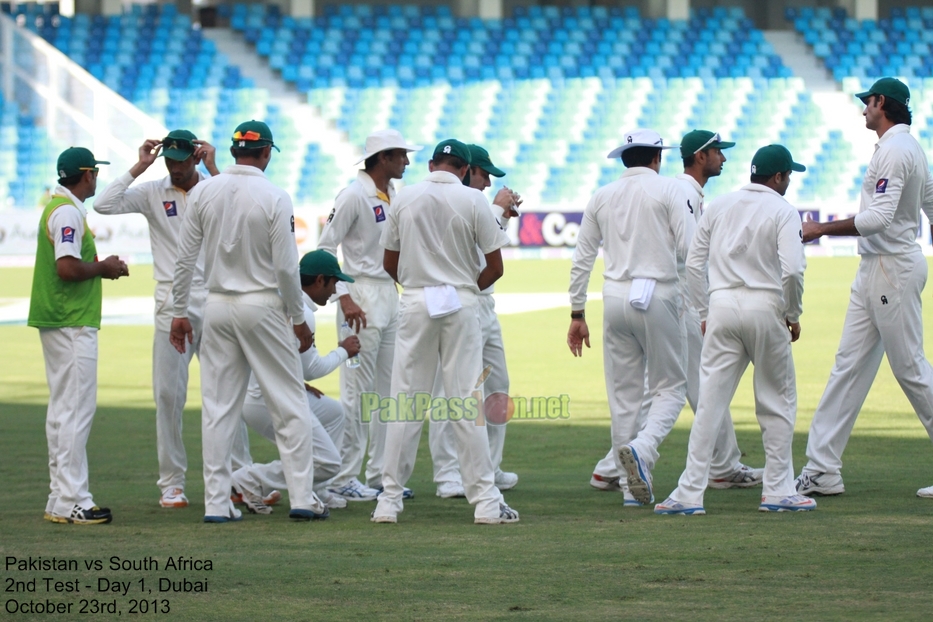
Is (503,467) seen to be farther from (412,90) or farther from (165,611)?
(412,90)

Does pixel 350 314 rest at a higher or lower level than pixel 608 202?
lower

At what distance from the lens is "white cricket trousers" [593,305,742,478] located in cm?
800

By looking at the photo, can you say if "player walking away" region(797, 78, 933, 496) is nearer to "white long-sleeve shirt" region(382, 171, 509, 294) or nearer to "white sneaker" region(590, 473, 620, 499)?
"white sneaker" region(590, 473, 620, 499)

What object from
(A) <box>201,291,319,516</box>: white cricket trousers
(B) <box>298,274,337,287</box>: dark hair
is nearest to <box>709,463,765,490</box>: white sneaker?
(A) <box>201,291,319,516</box>: white cricket trousers

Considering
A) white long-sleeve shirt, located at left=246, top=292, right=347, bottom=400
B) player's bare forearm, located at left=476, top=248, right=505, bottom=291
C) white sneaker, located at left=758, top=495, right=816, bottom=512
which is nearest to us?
white sneaker, located at left=758, top=495, right=816, bottom=512

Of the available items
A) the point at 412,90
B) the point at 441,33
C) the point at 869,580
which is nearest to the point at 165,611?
the point at 869,580

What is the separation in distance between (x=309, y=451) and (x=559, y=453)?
3.00 meters

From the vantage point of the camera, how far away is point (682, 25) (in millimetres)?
38438

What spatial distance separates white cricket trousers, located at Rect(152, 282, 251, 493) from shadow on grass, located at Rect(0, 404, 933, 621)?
0.83 feet

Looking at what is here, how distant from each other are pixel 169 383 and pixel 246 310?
107 centimetres

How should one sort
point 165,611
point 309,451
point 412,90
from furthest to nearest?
1. point 412,90
2. point 309,451
3. point 165,611

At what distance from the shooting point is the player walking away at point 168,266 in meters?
7.53

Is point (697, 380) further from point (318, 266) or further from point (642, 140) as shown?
point (318, 266)

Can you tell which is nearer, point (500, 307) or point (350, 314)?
point (350, 314)
